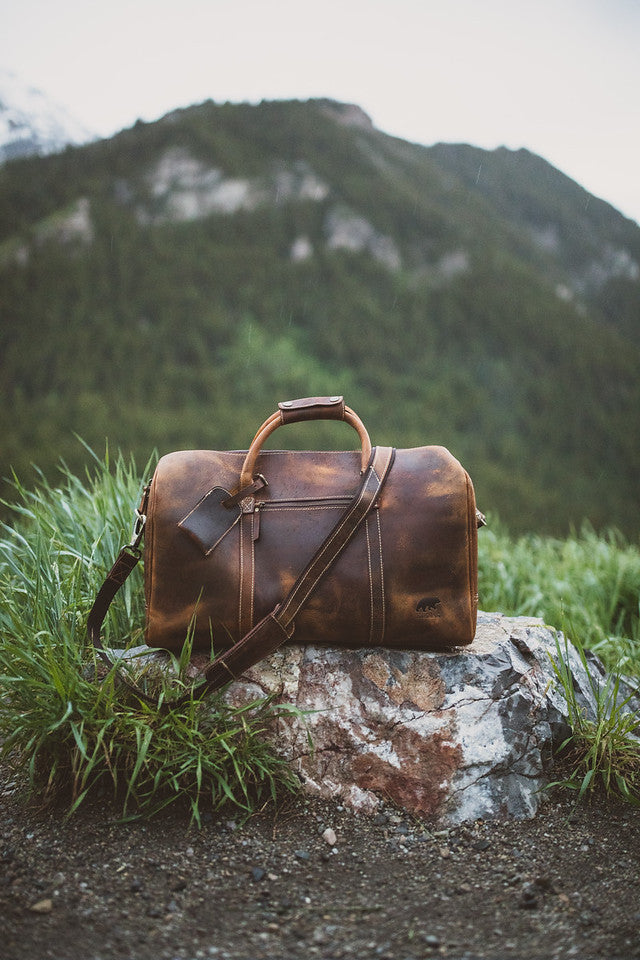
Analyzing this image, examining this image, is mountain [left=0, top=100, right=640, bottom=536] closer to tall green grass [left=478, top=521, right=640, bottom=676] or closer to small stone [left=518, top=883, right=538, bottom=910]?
tall green grass [left=478, top=521, right=640, bottom=676]

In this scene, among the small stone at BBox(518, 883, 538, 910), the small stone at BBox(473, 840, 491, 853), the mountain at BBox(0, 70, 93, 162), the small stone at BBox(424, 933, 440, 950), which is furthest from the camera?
the mountain at BBox(0, 70, 93, 162)

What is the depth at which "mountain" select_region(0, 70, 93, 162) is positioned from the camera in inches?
320

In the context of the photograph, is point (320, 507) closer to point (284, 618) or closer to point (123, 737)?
point (284, 618)

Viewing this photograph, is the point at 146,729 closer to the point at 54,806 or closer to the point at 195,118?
the point at 54,806

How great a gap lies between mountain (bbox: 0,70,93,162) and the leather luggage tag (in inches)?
336

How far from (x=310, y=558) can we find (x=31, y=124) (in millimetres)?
10375

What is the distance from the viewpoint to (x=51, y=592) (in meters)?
2.11

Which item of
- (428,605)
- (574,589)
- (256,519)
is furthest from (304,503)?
(574,589)

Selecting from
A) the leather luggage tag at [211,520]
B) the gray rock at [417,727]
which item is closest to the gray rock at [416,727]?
the gray rock at [417,727]

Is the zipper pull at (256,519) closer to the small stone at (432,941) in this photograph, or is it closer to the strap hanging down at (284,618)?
the strap hanging down at (284,618)

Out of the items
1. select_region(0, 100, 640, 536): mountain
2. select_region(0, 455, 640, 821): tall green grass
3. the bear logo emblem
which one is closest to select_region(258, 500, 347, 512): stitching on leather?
the bear logo emblem

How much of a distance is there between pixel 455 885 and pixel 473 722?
0.43m

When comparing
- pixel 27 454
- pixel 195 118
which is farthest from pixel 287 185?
pixel 27 454

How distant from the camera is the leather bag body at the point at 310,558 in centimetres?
176
